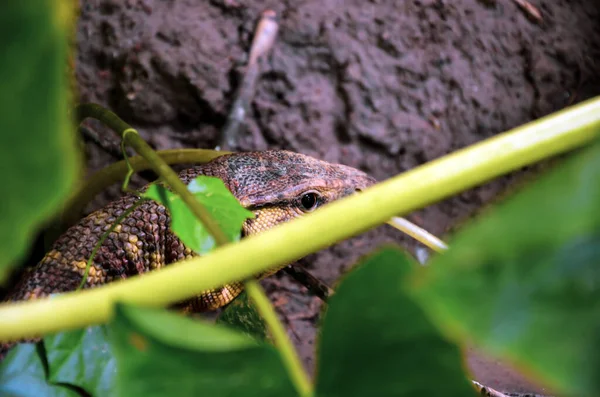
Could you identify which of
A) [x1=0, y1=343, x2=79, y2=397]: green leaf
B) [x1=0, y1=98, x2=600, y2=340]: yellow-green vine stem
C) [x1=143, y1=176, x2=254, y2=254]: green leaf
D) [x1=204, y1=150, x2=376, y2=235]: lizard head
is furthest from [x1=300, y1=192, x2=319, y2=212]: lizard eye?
[x1=0, y1=98, x2=600, y2=340]: yellow-green vine stem

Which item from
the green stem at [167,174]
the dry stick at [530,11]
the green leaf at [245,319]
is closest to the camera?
the green stem at [167,174]

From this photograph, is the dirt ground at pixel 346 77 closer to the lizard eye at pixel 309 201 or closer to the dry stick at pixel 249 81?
the dry stick at pixel 249 81

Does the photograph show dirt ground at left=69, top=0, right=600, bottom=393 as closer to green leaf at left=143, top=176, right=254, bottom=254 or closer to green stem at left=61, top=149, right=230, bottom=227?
green stem at left=61, top=149, right=230, bottom=227

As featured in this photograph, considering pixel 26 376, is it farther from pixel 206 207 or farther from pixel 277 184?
pixel 277 184

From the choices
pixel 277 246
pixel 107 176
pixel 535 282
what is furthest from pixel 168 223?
pixel 535 282

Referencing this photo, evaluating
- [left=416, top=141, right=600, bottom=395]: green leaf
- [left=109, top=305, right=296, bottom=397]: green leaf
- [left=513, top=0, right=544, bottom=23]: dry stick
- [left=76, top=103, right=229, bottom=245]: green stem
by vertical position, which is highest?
[left=416, top=141, right=600, bottom=395]: green leaf

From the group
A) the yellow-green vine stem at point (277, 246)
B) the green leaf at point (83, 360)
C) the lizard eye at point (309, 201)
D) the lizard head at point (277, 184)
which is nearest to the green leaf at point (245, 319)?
the green leaf at point (83, 360)

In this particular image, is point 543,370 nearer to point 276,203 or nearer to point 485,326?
point 485,326
